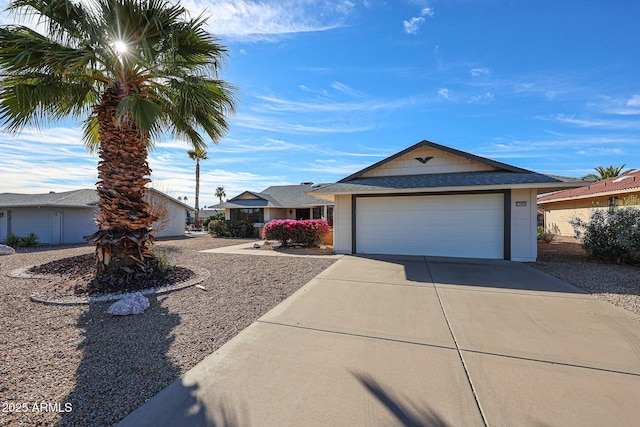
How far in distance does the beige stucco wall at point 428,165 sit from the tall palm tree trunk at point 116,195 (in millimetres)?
8408

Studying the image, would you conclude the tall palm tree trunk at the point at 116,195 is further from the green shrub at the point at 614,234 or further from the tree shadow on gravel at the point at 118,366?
the green shrub at the point at 614,234

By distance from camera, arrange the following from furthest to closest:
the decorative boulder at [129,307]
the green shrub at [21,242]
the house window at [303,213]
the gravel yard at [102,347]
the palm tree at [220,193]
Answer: the palm tree at [220,193]
the house window at [303,213]
the green shrub at [21,242]
the decorative boulder at [129,307]
the gravel yard at [102,347]

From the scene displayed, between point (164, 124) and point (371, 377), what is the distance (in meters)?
7.62

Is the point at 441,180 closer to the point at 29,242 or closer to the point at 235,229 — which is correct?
the point at 235,229

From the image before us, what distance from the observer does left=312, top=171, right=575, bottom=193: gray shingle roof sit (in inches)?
350

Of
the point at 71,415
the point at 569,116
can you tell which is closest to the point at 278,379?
the point at 71,415

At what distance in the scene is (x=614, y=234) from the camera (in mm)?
8703

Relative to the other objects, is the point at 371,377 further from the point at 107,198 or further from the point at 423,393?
the point at 107,198

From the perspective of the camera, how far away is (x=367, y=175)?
11.7 metres

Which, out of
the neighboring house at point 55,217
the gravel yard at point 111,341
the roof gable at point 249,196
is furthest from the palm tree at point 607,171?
the neighboring house at point 55,217

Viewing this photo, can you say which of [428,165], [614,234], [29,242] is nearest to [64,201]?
[29,242]

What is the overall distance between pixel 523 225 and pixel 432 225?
9.26 ft

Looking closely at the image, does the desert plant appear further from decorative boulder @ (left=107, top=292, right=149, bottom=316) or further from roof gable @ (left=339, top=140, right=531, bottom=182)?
roof gable @ (left=339, top=140, right=531, bottom=182)

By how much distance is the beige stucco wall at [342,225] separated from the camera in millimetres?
11102
